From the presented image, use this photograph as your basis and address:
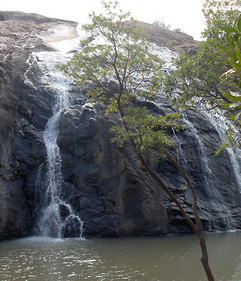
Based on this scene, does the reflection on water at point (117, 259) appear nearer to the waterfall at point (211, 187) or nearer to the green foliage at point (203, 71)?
the waterfall at point (211, 187)

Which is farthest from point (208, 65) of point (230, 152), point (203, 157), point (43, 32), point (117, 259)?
point (43, 32)

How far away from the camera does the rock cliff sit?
15.1m

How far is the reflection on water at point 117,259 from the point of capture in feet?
27.7

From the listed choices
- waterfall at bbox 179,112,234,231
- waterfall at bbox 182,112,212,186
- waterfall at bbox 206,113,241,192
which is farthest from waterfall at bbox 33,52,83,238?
waterfall at bbox 206,113,241,192

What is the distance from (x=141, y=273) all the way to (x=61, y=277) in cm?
270

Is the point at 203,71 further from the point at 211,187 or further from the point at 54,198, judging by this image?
the point at 54,198

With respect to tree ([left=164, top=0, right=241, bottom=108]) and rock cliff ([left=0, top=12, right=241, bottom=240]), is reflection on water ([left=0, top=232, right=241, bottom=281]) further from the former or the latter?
tree ([left=164, top=0, right=241, bottom=108])

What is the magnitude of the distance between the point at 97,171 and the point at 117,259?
6.75 meters

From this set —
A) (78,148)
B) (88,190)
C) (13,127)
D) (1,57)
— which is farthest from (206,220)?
(1,57)

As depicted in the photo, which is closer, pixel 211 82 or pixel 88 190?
pixel 211 82

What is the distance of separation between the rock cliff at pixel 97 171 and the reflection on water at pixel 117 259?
164 cm

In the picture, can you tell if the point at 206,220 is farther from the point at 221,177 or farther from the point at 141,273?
the point at 141,273

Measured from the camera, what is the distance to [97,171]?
52.8ft

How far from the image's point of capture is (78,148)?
55.7 feet
